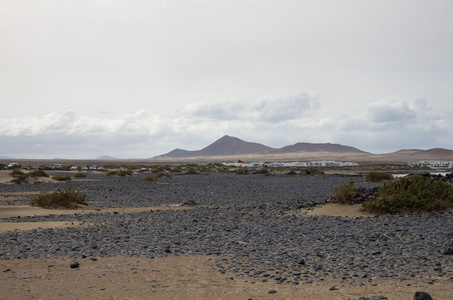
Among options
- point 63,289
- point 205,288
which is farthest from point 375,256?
point 63,289

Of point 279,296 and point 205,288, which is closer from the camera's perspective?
point 279,296

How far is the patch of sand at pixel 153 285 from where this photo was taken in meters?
6.81

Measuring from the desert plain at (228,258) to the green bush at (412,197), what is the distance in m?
0.70

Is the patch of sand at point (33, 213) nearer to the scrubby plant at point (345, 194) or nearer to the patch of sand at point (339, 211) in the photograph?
the patch of sand at point (339, 211)

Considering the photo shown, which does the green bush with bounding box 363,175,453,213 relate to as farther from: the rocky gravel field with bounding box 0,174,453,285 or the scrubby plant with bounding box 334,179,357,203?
the scrubby plant with bounding box 334,179,357,203

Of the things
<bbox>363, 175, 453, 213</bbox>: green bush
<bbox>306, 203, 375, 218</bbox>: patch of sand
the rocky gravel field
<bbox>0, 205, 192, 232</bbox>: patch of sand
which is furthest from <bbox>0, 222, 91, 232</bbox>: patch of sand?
<bbox>363, 175, 453, 213</bbox>: green bush

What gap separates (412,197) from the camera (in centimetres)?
1680

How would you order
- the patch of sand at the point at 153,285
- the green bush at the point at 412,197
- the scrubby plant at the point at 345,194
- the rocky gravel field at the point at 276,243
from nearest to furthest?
1. the patch of sand at the point at 153,285
2. the rocky gravel field at the point at 276,243
3. the green bush at the point at 412,197
4. the scrubby plant at the point at 345,194

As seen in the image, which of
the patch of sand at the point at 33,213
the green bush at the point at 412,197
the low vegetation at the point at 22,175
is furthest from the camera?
the low vegetation at the point at 22,175

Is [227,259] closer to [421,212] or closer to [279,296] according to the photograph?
[279,296]

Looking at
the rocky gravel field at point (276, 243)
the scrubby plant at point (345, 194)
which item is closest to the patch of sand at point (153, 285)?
the rocky gravel field at point (276, 243)

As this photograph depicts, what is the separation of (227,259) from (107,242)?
3966mm

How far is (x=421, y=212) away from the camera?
1664 centimetres

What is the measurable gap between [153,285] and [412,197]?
1312 centimetres
